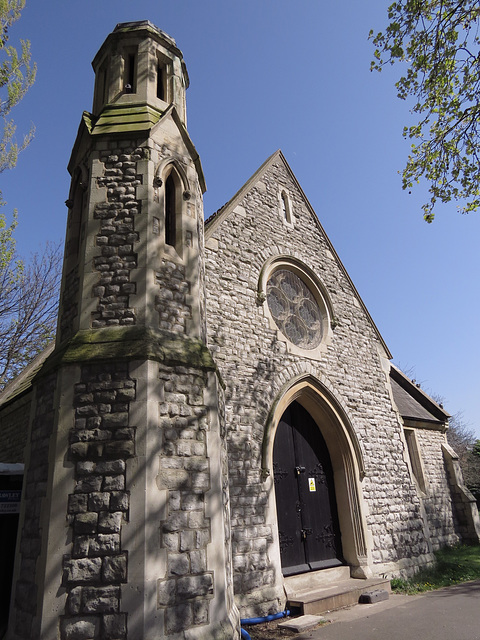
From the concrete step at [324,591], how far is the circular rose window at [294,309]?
4.45m

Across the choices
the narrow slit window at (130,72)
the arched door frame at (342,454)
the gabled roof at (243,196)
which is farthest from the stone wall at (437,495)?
the narrow slit window at (130,72)

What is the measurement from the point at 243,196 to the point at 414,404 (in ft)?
29.5

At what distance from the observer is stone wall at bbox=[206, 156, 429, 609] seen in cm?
689

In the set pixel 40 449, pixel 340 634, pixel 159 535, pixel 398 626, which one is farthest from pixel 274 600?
pixel 40 449

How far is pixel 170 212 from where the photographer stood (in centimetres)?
666

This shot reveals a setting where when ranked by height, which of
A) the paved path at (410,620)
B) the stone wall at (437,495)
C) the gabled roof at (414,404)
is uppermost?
the gabled roof at (414,404)

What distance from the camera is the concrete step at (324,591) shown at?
6.64m

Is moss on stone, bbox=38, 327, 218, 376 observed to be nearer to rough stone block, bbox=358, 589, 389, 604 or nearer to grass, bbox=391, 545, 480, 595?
rough stone block, bbox=358, 589, 389, 604

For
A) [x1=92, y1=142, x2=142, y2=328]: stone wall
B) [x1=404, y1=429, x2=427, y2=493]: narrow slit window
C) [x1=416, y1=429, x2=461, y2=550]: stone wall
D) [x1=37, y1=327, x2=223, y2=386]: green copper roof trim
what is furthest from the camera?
[x1=404, y1=429, x2=427, y2=493]: narrow slit window

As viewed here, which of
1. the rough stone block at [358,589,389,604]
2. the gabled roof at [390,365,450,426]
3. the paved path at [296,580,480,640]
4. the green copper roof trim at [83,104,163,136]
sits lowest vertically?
the paved path at [296,580,480,640]

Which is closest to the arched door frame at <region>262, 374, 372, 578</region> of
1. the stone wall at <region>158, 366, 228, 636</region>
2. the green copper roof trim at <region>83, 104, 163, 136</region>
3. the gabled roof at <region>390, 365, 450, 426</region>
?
the stone wall at <region>158, 366, 228, 636</region>

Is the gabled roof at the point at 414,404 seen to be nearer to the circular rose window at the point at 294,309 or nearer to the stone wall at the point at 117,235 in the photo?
the circular rose window at the point at 294,309

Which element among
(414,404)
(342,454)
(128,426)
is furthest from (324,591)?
(414,404)

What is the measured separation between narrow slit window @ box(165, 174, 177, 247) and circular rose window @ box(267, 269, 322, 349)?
Result: 3188mm
